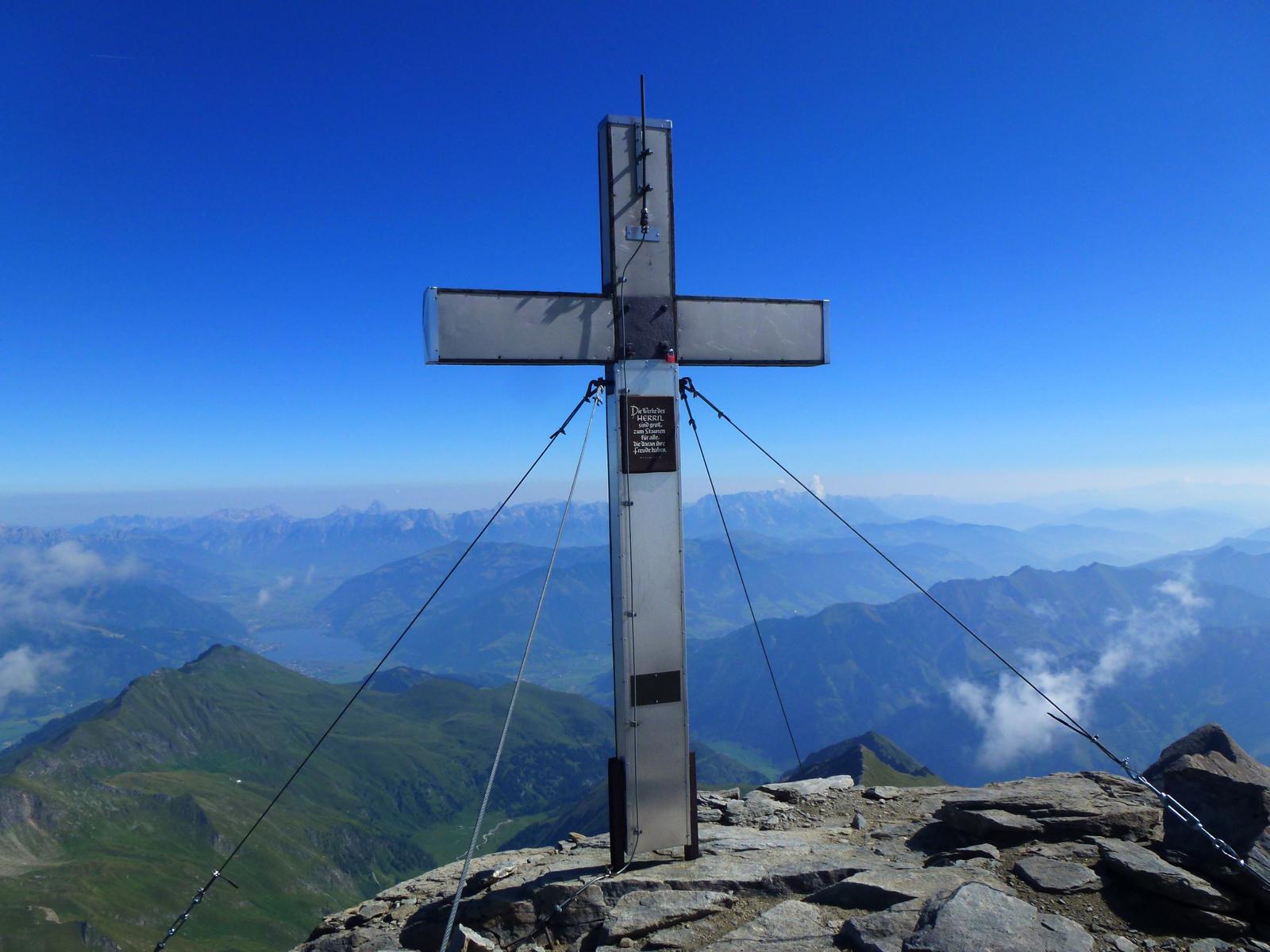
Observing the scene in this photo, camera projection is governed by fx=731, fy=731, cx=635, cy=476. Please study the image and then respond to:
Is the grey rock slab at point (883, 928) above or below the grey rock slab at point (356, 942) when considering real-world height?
above

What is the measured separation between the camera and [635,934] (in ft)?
23.3

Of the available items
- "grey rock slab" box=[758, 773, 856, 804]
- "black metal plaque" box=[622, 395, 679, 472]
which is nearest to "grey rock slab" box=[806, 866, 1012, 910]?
"black metal plaque" box=[622, 395, 679, 472]

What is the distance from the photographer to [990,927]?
19.5ft

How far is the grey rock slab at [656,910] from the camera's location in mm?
7137

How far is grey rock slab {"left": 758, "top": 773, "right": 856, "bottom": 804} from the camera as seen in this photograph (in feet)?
40.2

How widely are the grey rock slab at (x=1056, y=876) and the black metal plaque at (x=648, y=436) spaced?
5.38 meters

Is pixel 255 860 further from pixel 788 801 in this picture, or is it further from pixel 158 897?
pixel 788 801

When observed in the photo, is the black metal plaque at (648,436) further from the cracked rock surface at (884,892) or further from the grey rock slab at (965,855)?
the grey rock slab at (965,855)

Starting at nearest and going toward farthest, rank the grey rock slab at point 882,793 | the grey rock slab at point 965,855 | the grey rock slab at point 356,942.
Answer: the grey rock slab at point 965,855
the grey rock slab at point 356,942
the grey rock slab at point 882,793

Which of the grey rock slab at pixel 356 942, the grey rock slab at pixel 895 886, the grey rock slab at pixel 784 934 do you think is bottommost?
the grey rock slab at pixel 356 942

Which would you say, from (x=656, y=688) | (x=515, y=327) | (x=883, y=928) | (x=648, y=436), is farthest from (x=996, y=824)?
(x=515, y=327)

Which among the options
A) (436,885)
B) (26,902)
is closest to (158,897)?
(26,902)

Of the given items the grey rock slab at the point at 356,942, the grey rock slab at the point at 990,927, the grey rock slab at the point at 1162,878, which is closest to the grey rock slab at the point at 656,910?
the grey rock slab at the point at 990,927

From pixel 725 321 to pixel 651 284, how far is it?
1.07m
